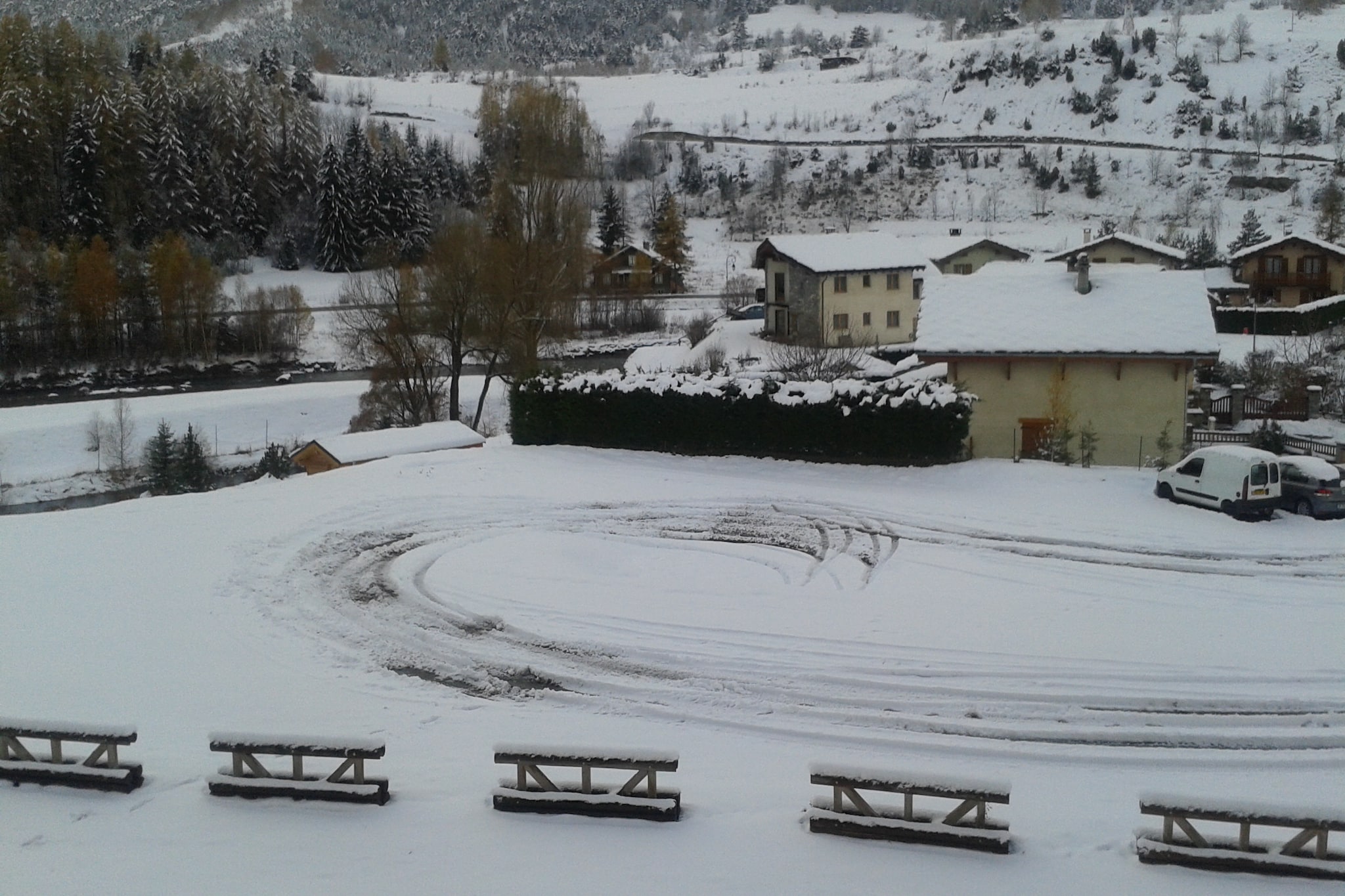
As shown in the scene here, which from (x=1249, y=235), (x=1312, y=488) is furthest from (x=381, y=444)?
(x=1249, y=235)

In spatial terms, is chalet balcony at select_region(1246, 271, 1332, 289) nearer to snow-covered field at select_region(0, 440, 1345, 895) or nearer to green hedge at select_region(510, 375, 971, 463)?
green hedge at select_region(510, 375, 971, 463)

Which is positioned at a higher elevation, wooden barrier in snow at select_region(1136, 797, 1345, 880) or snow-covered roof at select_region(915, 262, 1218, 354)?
snow-covered roof at select_region(915, 262, 1218, 354)

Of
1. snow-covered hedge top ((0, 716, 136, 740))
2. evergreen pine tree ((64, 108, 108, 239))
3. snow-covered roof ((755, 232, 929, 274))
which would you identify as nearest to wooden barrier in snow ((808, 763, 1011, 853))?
snow-covered hedge top ((0, 716, 136, 740))

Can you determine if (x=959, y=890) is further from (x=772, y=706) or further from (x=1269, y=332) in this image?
(x=1269, y=332)

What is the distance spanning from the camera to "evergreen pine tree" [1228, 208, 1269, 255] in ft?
198

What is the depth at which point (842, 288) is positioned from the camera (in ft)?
149

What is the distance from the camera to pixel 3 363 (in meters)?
49.9

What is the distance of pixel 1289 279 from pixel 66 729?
56399 mm

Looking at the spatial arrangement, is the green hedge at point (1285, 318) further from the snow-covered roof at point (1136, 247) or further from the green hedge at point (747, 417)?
the green hedge at point (747, 417)

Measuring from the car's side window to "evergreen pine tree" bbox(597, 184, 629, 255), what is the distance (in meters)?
55.3

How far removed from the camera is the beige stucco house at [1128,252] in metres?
50.8

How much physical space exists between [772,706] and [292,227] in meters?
66.8

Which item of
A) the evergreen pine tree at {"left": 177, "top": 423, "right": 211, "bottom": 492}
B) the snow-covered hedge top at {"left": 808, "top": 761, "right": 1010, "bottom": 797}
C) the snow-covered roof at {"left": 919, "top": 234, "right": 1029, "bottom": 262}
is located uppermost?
the snow-covered roof at {"left": 919, "top": 234, "right": 1029, "bottom": 262}

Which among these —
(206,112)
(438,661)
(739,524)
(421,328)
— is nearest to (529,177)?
(421,328)
